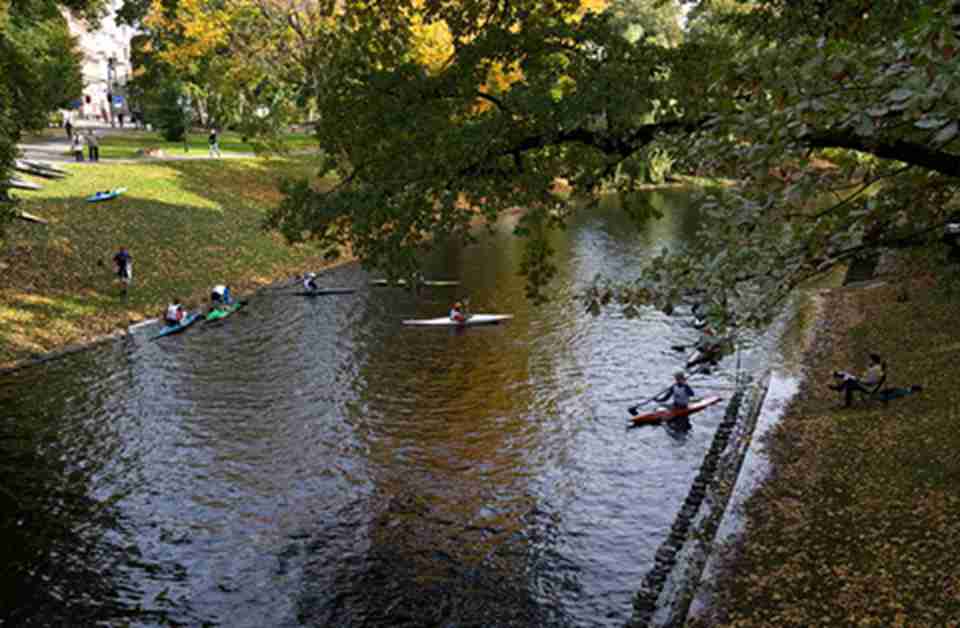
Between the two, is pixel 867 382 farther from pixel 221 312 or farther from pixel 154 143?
pixel 154 143

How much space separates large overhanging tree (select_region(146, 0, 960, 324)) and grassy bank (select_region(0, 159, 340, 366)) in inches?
298

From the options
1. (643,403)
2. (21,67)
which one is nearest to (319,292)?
(21,67)

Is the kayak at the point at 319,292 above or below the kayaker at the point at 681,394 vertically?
below

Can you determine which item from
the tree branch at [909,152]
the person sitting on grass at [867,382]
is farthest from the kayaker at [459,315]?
the tree branch at [909,152]

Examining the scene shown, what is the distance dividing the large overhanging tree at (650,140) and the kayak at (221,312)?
16.8 meters

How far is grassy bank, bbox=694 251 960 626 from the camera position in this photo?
1071 centimetres

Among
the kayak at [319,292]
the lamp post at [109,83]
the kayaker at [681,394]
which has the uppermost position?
the lamp post at [109,83]

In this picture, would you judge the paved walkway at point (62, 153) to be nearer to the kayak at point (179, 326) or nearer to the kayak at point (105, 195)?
the kayak at point (105, 195)

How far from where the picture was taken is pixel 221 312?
28.6 meters

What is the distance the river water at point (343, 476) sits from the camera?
40.3ft

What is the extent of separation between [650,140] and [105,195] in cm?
3318

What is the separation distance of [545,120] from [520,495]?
24.7 feet

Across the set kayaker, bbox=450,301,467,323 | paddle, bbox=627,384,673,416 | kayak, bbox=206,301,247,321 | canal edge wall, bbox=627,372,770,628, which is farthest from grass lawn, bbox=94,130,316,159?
canal edge wall, bbox=627,372,770,628

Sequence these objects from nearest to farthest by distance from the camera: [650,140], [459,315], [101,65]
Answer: [650,140], [459,315], [101,65]
